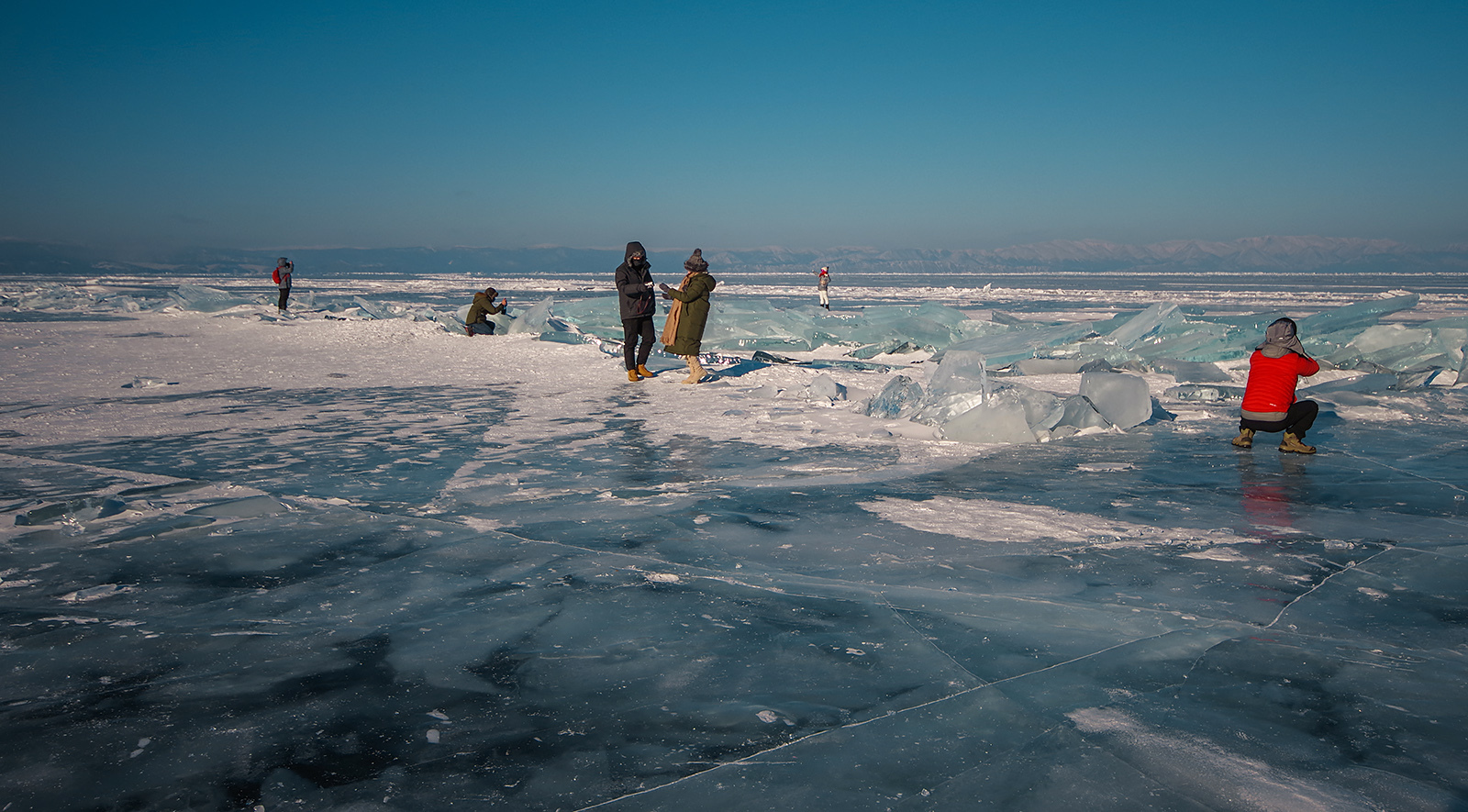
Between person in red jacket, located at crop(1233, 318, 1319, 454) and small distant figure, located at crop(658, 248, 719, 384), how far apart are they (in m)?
5.08

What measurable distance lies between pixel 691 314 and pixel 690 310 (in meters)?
0.04

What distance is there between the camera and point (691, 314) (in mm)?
9398

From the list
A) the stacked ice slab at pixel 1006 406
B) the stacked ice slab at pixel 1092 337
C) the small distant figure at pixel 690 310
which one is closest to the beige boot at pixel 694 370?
the small distant figure at pixel 690 310

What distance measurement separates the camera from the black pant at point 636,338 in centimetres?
977

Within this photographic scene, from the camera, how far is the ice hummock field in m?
2.14

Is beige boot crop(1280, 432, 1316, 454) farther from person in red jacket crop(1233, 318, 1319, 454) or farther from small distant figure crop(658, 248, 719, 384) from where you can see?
small distant figure crop(658, 248, 719, 384)

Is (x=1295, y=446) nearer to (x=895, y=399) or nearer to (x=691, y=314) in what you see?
(x=895, y=399)

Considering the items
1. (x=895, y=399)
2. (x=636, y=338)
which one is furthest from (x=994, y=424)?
(x=636, y=338)

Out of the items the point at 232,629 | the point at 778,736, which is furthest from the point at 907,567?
the point at 232,629

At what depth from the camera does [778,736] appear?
230 centimetres

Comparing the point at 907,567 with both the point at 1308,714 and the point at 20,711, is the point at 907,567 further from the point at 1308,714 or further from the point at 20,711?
the point at 20,711

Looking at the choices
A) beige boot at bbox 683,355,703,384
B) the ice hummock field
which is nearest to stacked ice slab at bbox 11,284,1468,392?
beige boot at bbox 683,355,703,384

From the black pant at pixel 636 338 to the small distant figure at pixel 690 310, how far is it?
0.33m

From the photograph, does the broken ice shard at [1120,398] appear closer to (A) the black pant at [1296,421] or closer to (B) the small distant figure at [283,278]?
(A) the black pant at [1296,421]
